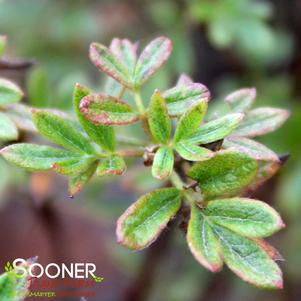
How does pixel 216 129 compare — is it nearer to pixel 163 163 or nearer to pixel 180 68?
pixel 163 163

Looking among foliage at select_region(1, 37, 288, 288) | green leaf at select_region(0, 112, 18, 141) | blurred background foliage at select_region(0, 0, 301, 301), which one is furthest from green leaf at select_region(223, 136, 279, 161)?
blurred background foliage at select_region(0, 0, 301, 301)

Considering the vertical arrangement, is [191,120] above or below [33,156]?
above

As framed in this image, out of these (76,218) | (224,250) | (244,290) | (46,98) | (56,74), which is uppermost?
(224,250)

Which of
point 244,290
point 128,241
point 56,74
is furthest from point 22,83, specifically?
point 128,241

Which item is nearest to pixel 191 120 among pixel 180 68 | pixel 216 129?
pixel 216 129

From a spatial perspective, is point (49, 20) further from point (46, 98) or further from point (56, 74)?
point (46, 98)

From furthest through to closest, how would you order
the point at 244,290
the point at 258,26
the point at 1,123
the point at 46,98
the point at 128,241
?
the point at 244,290 → the point at 258,26 → the point at 46,98 → the point at 1,123 → the point at 128,241

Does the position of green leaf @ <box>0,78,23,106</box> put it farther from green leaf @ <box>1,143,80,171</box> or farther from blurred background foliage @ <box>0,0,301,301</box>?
blurred background foliage @ <box>0,0,301,301</box>
